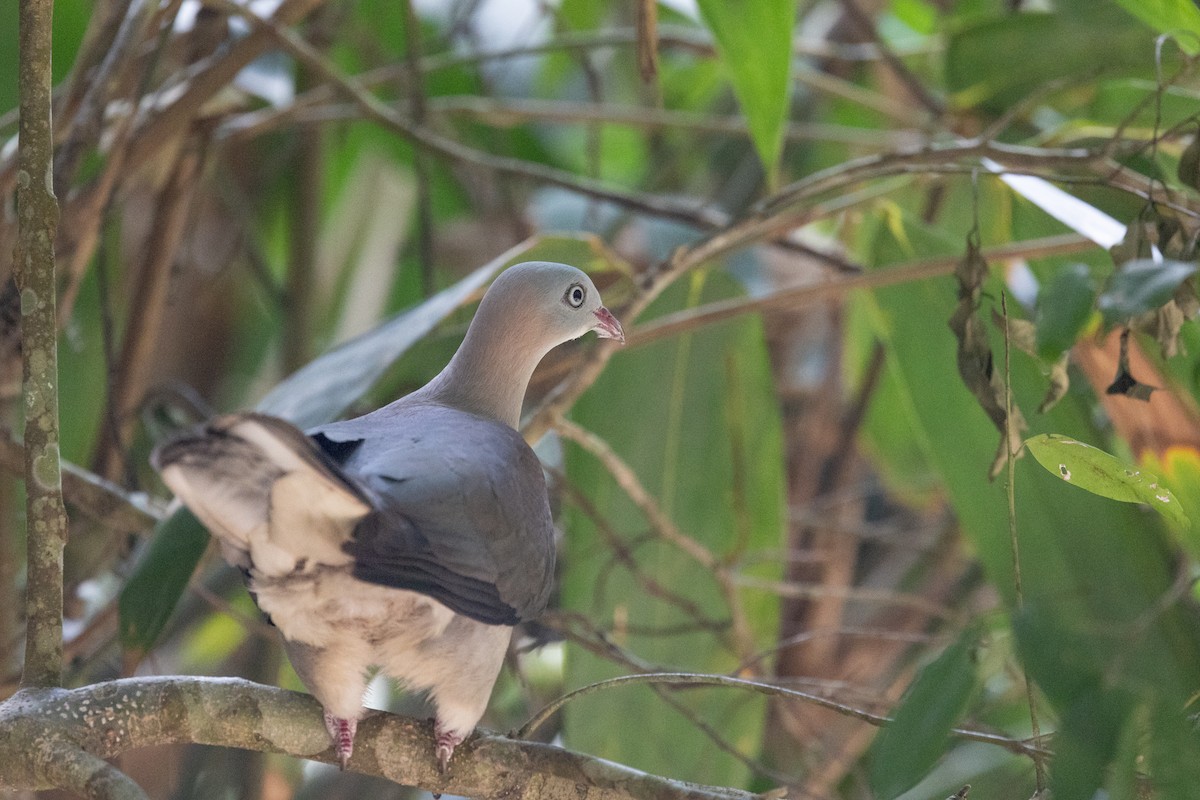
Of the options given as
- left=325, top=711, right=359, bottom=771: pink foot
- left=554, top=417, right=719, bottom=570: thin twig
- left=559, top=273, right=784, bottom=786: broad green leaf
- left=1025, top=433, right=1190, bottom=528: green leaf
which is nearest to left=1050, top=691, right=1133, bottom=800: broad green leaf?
left=1025, top=433, right=1190, bottom=528: green leaf

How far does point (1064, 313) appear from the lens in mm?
843

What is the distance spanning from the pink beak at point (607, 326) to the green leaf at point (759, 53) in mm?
472

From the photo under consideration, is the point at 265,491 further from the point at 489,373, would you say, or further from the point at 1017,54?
the point at 1017,54

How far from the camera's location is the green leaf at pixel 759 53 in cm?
179

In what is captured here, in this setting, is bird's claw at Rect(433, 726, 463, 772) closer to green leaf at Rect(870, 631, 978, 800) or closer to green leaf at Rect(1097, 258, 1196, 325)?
green leaf at Rect(870, 631, 978, 800)

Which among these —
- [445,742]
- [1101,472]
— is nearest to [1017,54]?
[1101,472]

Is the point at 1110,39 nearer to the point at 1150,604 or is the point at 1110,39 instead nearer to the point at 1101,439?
the point at 1101,439

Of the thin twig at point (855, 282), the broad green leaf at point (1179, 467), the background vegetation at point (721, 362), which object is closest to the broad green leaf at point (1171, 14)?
the background vegetation at point (721, 362)

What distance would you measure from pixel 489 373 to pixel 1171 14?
3.07 ft

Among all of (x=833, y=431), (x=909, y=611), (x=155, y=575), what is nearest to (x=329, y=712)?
(x=155, y=575)

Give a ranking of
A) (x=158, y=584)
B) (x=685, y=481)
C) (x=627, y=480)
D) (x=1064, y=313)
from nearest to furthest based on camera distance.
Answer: (x=1064, y=313) → (x=158, y=584) → (x=627, y=480) → (x=685, y=481)

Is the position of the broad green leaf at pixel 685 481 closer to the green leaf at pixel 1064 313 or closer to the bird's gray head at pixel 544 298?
the bird's gray head at pixel 544 298

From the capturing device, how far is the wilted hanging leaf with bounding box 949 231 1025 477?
Result: 126 cm

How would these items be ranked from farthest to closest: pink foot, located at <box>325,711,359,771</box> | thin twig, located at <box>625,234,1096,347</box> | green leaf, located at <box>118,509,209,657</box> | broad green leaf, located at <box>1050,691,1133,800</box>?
thin twig, located at <box>625,234,1096,347</box> → green leaf, located at <box>118,509,209,657</box> → pink foot, located at <box>325,711,359,771</box> → broad green leaf, located at <box>1050,691,1133,800</box>
